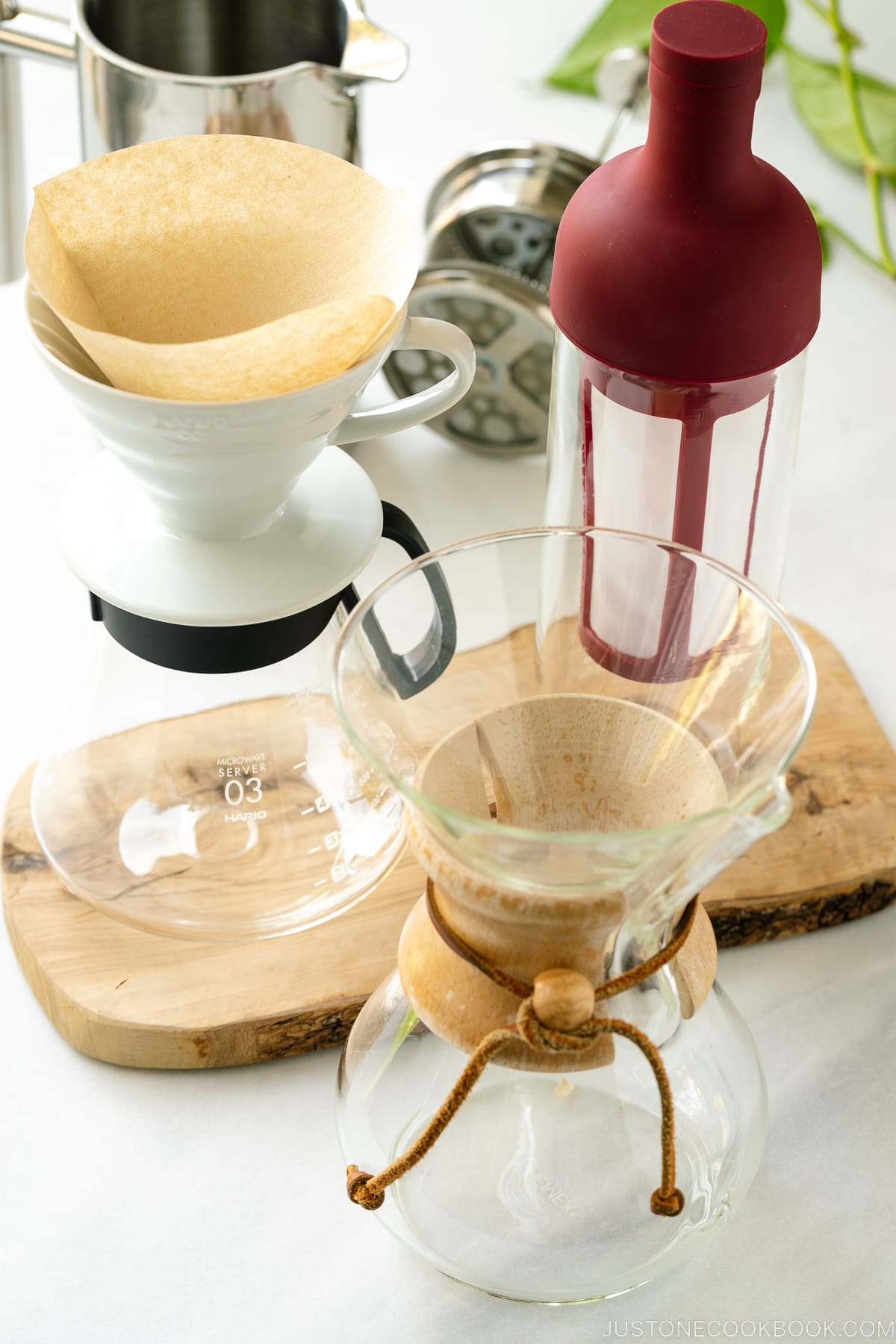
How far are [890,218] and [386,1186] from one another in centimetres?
71

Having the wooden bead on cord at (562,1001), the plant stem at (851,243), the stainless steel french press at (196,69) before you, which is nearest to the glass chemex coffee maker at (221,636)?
the wooden bead on cord at (562,1001)

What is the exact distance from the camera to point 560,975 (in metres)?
0.37

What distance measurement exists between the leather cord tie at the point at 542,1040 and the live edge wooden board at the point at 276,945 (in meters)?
0.10

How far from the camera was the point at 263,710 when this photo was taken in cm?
53

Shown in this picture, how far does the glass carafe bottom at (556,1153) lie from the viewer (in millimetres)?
425

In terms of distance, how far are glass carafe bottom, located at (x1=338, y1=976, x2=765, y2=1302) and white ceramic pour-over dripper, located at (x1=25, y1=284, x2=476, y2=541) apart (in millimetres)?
155

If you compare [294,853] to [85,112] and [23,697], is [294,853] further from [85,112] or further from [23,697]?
[85,112]

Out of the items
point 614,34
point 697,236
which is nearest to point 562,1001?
point 697,236

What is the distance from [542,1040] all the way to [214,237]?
25 centimetres

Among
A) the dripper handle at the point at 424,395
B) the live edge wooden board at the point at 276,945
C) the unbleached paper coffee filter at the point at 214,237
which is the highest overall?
the unbleached paper coffee filter at the point at 214,237

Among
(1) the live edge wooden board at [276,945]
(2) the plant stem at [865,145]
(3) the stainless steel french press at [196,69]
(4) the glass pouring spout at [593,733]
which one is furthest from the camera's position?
(2) the plant stem at [865,145]

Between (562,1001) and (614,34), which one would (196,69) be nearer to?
(614,34)

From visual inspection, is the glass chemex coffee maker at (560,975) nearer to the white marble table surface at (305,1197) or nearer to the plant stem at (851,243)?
the white marble table surface at (305,1197)
